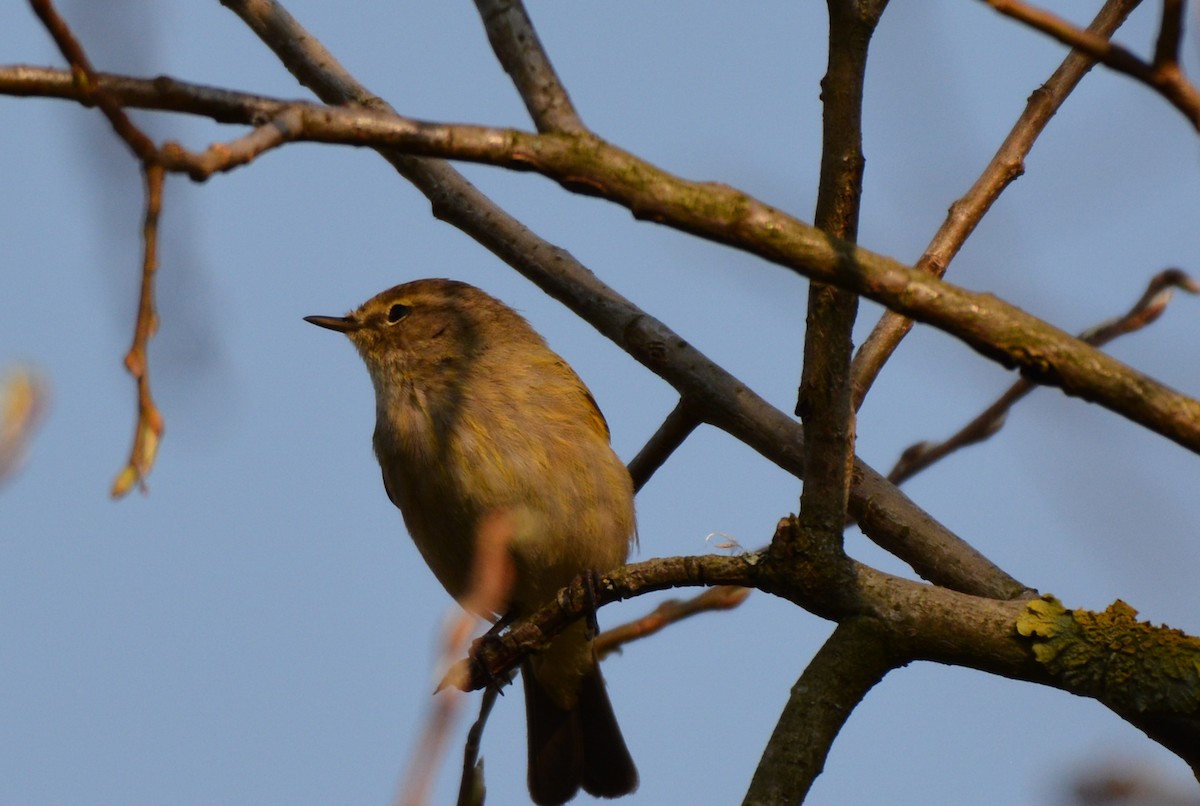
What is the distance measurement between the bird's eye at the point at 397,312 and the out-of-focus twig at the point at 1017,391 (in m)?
3.68

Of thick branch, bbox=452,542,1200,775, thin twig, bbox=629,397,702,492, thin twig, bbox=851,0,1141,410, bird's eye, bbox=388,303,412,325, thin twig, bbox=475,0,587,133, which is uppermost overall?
bird's eye, bbox=388,303,412,325

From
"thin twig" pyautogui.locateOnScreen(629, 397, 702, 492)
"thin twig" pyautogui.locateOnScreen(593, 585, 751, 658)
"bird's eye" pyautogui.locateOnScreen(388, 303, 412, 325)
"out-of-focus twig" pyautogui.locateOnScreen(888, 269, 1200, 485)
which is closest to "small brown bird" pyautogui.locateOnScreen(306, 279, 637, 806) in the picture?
"bird's eye" pyautogui.locateOnScreen(388, 303, 412, 325)

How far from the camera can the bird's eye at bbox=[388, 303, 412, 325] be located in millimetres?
7703

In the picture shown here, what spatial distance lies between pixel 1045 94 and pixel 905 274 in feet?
8.81

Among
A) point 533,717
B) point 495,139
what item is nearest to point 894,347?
point 495,139

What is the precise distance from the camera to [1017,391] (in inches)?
177

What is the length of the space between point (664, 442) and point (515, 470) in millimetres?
1046

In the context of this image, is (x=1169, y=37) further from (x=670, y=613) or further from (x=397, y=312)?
(x=397, y=312)

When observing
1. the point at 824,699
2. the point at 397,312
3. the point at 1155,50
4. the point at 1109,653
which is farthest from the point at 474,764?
the point at 397,312

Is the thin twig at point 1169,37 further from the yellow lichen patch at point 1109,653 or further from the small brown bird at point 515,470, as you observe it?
the small brown bird at point 515,470

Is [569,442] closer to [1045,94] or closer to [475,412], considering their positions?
[475,412]

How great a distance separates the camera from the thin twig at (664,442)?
5129mm

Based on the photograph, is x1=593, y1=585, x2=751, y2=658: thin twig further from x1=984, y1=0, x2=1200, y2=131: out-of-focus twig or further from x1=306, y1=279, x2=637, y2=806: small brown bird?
x1=984, y1=0, x2=1200, y2=131: out-of-focus twig

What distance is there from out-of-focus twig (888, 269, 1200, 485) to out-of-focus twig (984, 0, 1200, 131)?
1.94 metres
